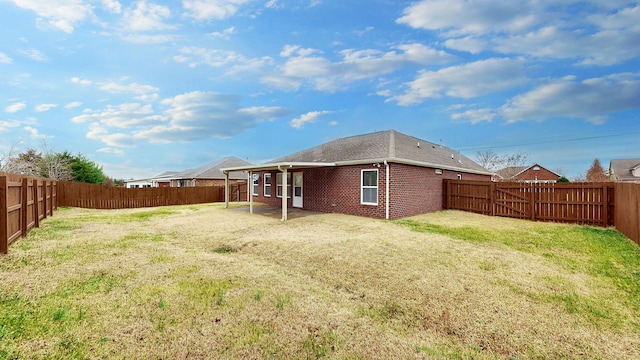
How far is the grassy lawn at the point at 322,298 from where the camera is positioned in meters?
3.42

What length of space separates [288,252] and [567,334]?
18.3 feet

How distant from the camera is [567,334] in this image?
149 inches

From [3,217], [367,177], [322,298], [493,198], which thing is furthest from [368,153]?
[3,217]

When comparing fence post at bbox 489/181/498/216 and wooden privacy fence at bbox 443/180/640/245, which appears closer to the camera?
wooden privacy fence at bbox 443/180/640/245

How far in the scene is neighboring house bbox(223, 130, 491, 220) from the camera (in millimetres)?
12844

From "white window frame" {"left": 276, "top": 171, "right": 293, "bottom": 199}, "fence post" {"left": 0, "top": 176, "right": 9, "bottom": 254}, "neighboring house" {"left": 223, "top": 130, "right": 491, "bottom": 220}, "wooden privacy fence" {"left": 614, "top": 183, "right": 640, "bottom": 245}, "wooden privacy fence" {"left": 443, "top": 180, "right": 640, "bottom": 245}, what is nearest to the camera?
"fence post" {"left": 0, "top": 176, "right": 9, "bottom": 254}

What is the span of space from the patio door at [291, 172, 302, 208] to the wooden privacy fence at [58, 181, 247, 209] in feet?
33.9

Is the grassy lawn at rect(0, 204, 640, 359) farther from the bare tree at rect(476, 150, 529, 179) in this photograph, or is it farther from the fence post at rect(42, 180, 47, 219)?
the bare tree at rect(476, 150, 529, 179)

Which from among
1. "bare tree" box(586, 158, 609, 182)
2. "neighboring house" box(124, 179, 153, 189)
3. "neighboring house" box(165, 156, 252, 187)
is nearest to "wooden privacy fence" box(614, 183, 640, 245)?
"neighboring house" box(165, 156, 252, 187)

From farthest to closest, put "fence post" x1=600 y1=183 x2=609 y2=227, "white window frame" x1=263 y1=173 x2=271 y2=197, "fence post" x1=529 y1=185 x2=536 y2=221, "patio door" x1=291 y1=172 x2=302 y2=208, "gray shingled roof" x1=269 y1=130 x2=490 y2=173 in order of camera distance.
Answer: "white window frame" x1=263 y1=173 x2=271 y2=197
"patio door" x1=291 y1=172 x2=302 y2=208
"gray shingled roof" x1=269 y1=130 x2=490 y2=173
"fence post" x1=529 y1=185 x2=536 y2=221
"fence post" x1=600 y1=183 x2=609 y2=227

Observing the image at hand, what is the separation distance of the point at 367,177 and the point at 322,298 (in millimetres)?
9193

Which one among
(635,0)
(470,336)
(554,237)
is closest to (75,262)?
(470,336)

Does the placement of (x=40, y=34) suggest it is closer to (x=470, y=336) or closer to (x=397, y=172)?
(x=397, y=172)

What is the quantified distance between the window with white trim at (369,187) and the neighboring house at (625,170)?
144ft
